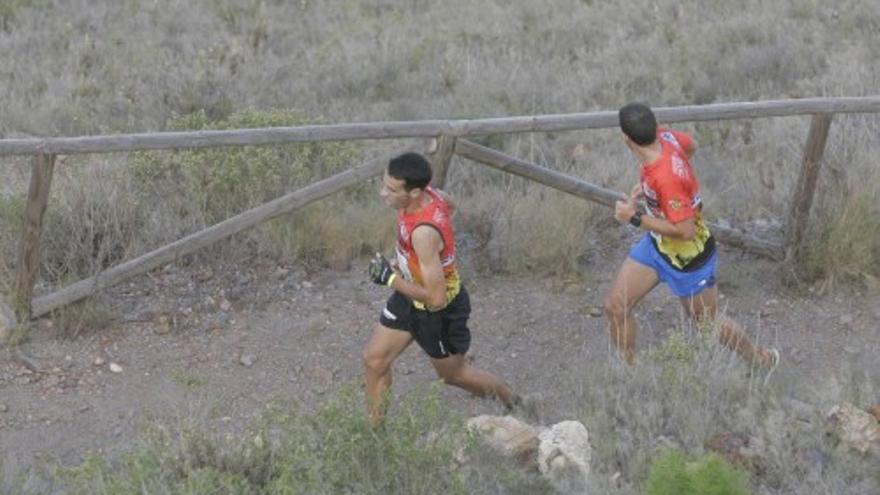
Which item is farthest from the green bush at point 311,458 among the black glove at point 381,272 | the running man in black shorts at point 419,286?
the black glove at point 381,272

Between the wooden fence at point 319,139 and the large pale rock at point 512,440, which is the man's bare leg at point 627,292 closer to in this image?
the large pale rock at point 512,440

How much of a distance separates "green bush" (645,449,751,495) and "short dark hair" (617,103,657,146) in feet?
6.56

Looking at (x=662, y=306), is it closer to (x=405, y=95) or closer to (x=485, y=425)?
(x=485, y=425)

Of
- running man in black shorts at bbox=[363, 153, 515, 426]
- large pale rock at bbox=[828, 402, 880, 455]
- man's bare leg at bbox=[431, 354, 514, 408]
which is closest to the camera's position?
large pale rock at bbox=[828, 402, 880, 455]

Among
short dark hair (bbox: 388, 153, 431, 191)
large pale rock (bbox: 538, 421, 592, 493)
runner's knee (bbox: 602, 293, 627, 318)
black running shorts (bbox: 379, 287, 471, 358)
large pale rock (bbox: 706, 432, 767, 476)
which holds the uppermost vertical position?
short dark hair (bbox: 388, 153, 431, 191)

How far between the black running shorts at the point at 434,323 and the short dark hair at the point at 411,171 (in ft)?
1.61

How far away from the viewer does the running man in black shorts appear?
16.6 ft

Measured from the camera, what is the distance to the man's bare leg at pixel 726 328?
5.69 m

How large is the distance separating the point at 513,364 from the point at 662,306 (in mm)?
958

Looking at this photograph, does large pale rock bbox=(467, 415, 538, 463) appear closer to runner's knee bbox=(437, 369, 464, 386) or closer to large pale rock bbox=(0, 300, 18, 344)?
runner's knee bbox=(437, 369, 464, 386)

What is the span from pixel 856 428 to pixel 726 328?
→ 94cm

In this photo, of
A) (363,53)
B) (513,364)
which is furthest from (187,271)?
(363,53)

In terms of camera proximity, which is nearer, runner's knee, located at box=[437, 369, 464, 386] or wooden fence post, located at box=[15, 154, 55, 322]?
runner's knee, located at box=[437, 369, 464, 386]

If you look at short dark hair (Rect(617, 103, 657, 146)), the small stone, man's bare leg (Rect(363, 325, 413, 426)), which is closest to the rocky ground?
the small stone
